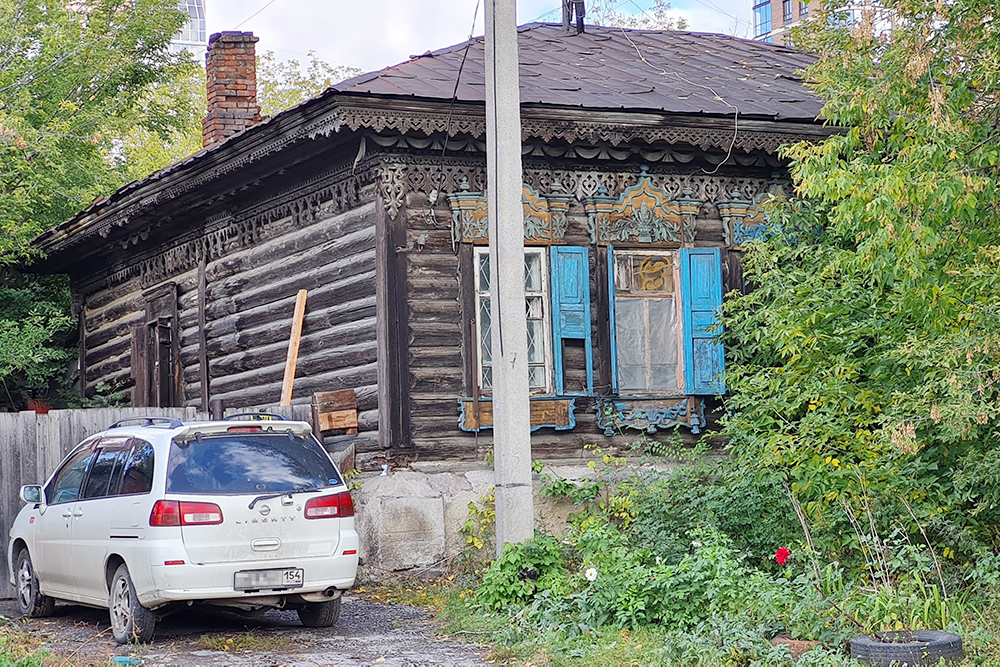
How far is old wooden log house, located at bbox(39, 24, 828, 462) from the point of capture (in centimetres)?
1279

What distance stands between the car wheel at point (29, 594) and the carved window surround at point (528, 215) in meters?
5.33

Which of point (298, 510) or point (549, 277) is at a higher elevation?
point (549, 277)

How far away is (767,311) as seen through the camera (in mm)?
11375

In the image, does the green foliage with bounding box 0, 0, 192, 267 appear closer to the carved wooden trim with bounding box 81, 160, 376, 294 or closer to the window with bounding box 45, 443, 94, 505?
the carved wooden trim with bounding box 81, 160, 376, 294

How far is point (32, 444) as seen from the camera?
522 inches

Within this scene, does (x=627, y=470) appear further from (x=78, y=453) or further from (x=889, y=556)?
(x=78, y=453)

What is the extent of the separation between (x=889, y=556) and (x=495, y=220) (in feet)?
13.4

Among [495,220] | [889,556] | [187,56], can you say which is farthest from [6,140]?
[889,556]

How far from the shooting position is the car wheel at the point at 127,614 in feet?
28.6

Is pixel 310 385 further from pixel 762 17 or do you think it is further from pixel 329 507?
pixel 762 17

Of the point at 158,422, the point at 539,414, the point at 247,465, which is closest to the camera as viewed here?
the point at 247,465

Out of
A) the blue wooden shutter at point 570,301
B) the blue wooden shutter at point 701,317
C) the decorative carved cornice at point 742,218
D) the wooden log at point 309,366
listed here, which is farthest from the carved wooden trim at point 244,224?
the decorative carved cornice at point 742,218

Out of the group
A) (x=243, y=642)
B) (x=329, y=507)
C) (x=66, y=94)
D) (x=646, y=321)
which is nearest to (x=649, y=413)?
(x=646, y=321)

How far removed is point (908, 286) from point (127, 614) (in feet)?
19.9
